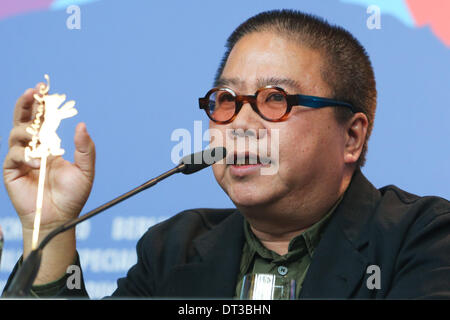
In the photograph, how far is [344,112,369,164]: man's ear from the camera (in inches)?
66.7

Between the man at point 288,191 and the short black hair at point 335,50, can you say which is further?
the short black hair at point 335,50

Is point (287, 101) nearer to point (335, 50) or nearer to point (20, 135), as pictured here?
point (335, 50)

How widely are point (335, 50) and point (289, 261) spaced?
574 mm

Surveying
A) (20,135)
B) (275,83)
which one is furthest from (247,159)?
(20,135)

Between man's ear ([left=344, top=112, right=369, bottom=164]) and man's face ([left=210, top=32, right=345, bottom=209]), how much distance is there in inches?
1.5

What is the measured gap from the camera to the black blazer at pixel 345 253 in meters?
1.42

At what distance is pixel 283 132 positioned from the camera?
1565 mm

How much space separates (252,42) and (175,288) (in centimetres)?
68

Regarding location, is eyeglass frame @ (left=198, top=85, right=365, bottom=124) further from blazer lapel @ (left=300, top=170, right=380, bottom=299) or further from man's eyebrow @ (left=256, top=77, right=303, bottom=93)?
blazer lapel @ (left=300, top=170, right=380, bottom=299)

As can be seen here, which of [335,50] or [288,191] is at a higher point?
[335,50]

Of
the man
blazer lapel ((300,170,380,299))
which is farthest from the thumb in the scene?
blazer lapel ((300,170,380,299))

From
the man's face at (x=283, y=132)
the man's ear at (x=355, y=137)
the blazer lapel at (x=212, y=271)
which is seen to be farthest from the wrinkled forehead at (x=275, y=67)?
the blazer lapel at (x=212, y=271)

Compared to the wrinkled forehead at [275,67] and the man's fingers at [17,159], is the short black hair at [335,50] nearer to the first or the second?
the wrinkled forehead at [275,67]
